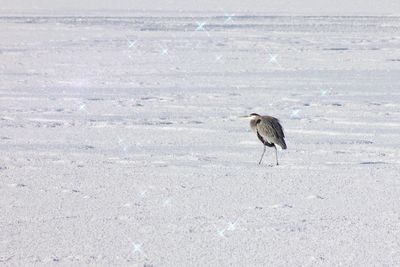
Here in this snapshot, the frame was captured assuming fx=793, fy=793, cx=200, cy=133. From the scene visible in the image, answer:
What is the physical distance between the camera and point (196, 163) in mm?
7246

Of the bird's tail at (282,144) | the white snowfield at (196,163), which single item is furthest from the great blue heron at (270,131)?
the white snowfield at (196,163)

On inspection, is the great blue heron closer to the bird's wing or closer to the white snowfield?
the bird's wing

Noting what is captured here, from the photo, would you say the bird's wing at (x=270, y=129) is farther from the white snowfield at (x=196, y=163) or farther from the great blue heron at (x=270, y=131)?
the white snowfield at (x=196, y=163)

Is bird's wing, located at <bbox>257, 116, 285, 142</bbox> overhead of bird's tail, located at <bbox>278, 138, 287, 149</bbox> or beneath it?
overhead

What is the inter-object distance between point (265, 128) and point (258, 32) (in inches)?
711

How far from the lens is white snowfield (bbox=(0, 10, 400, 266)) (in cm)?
478

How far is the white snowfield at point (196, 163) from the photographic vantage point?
478 cm

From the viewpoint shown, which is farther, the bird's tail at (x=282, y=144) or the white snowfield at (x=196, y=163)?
the bird's tail at (x=282, y=144)

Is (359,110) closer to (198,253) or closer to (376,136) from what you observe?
(376,136)

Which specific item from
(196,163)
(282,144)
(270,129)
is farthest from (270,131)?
(196,163)

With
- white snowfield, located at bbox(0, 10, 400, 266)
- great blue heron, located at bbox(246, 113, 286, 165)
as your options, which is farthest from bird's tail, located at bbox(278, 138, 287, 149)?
white snowfield, located at bbox(0, 10, 400, 266)

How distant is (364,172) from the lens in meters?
6.79

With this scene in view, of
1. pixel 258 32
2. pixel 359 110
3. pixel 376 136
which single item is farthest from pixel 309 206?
pixel 258 32

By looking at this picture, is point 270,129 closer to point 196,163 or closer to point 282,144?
point 282,144
